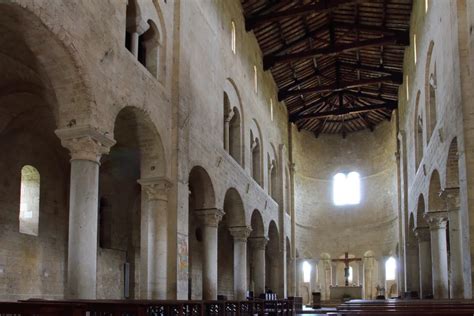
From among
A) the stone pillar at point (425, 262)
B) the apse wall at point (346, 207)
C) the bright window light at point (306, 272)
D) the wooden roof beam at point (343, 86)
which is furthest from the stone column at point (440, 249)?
the bright window light at point (306, 272)

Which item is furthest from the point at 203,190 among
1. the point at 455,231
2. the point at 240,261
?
the point at 455,231

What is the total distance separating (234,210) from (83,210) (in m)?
13.9

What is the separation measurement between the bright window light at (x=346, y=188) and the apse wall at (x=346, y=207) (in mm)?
353

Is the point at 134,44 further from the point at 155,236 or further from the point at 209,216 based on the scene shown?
the point at 209,216

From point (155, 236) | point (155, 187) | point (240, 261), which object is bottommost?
point (240, 261)

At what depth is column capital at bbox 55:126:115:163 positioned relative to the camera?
12.3 metres

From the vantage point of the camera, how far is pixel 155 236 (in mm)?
16312

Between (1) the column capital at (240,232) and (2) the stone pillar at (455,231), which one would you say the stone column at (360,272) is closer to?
(1) the column capital at (240,232)

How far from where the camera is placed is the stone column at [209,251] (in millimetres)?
20625

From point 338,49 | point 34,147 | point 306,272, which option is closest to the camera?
point 34,147

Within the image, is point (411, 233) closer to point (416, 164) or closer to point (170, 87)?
point (416, 164)

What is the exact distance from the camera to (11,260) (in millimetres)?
16094

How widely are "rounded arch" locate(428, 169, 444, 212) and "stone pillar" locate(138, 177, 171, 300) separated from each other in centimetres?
1105

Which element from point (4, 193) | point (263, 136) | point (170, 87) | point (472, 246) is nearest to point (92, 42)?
point (170, 87)
